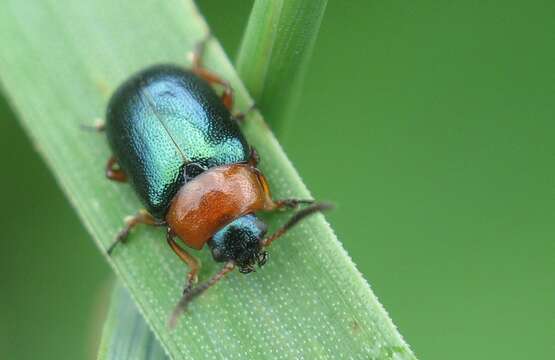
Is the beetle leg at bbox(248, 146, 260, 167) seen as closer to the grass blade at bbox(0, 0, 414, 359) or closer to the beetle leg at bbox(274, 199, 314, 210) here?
the grass blade at bbox(0, 0, 414, 359)

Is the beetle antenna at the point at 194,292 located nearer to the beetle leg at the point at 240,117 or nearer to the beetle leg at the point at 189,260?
the beetle leg at the point at 189,260

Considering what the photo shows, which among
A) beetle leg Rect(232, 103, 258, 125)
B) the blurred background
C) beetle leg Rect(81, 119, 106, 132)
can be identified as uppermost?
beetle leg Rect(81, 119, 106, 132)

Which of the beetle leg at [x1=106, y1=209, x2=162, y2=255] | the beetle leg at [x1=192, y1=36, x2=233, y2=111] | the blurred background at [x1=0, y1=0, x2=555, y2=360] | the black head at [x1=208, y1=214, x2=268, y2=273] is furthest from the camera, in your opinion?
the blurred background at [x1=0, y1=0, x2=555, y2=360]

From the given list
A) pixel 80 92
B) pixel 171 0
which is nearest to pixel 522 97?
pixel 171 0

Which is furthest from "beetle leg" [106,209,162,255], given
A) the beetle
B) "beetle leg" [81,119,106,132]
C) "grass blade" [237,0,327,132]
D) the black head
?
"grass blade" [237,0,327,132]

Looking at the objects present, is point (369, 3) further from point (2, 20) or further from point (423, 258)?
point (2, 20)
